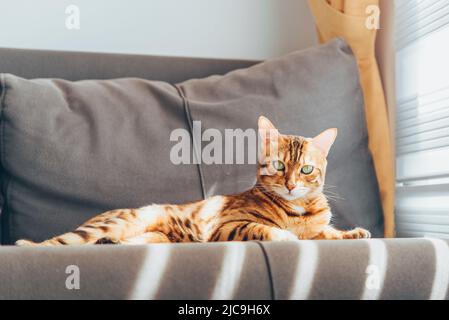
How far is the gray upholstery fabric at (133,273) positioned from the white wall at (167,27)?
97 centimetres

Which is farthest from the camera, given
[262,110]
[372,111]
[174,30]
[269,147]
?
[174,30]

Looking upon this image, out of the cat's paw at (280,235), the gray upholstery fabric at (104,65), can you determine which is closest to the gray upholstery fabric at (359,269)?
the cat's paw at (280,235)

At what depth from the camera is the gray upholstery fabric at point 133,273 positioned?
0.72 meters

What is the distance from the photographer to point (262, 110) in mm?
1348

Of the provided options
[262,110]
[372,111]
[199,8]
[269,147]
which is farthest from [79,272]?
[199,8]

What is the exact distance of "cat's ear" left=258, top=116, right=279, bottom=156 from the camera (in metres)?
1.23

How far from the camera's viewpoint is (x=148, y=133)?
52.5 inches

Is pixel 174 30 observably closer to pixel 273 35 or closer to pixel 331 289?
pixel 273 35

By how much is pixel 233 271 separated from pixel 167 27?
107 centimetres

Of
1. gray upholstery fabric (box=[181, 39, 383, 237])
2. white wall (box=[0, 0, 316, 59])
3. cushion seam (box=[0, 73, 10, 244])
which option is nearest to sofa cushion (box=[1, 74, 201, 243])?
cushion seam (box=[0, 73, 10, 244])

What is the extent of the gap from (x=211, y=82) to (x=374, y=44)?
0.48 m

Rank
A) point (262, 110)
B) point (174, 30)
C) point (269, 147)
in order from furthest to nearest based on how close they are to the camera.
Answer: point (174, 30)
point (262, 110)
point (269, 147)

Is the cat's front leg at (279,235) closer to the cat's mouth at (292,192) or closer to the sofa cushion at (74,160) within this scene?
the cat's mouth at (292,192)

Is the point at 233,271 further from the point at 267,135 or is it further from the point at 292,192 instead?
the point at 267,135
